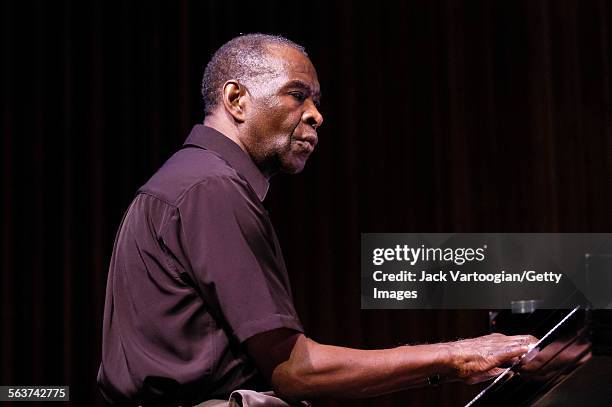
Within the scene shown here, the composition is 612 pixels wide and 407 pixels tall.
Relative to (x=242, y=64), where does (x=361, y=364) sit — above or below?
below

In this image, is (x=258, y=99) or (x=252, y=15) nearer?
(x=258, y=99)

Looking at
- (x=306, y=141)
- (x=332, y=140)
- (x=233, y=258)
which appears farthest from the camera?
(x=332, y=140)

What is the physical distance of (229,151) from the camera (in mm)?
1375

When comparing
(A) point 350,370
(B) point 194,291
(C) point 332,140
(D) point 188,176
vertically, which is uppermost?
(C) point 332,140

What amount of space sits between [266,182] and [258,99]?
0.15 metres

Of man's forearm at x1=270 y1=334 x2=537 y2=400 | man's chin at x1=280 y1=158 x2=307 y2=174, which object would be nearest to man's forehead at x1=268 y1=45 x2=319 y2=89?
man's chin at x1=280 y1=158 x2=307 y2=174

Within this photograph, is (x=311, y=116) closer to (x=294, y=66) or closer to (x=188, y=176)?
(x=294, y=66)

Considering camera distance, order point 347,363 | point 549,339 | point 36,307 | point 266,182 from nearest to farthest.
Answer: point 549,339
point 347,363
point 266,182
point 36,307

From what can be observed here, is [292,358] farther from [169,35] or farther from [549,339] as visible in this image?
[169,35]

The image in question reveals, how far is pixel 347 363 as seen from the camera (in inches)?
45.3

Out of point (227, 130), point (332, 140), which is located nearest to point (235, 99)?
point (227, 130)

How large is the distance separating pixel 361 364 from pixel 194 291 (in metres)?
0.25

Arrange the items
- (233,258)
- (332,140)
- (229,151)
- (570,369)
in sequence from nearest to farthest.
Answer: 1. (570,369)
2. (233,258)
3. (229,151)
4. (332,140)

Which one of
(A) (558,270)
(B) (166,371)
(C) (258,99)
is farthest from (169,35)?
(B) (166,371)
